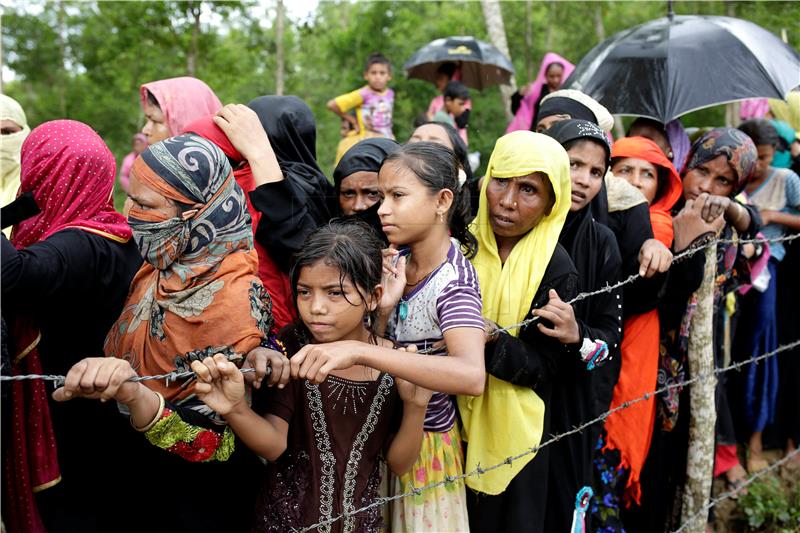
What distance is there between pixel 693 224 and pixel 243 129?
1894 millimetres

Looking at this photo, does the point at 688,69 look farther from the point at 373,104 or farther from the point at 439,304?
the point at 373,104

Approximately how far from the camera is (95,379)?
167 cm

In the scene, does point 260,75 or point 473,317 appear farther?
point 260,75

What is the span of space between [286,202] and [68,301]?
76cm

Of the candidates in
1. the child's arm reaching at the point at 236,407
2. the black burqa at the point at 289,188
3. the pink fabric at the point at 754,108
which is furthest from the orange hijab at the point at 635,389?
the pink fabric at the point at 754,108

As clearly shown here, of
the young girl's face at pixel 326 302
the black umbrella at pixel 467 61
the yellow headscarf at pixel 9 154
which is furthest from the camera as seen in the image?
the black umbrella at pixel 467 61

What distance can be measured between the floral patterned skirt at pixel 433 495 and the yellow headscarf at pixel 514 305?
8 cm

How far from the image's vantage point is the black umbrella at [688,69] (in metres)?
4.04

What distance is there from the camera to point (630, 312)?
3.12 m

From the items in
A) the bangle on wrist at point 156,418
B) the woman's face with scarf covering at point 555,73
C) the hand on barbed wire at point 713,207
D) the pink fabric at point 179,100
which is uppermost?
the woman's face with scarf covering at point 555,73

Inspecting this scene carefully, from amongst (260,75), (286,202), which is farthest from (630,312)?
(260,75)

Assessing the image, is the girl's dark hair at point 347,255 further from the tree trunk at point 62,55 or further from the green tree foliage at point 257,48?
the tree trunk at point 62,55

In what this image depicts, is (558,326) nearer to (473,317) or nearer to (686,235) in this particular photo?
(473,317)

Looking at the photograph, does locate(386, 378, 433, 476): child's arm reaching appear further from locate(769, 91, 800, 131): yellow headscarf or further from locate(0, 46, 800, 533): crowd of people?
locate(769, 91, 800, 131): yellow headscarf
